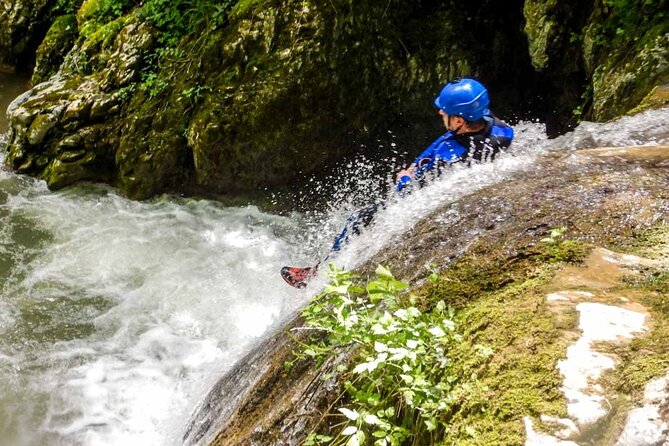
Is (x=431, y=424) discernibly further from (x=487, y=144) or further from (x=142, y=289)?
(x=142, y=289)

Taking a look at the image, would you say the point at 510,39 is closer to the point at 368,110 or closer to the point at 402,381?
the point at 368,110

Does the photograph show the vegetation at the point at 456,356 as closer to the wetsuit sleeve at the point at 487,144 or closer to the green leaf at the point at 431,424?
the green leaf at the point at 431,424

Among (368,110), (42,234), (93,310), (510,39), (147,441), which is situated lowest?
(147,441)

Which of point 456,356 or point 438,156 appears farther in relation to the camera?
point 438,156

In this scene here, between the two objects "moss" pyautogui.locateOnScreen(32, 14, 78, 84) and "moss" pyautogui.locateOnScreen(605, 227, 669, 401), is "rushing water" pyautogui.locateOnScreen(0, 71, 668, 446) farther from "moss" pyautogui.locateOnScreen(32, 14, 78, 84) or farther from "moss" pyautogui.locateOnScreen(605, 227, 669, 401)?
"moss" pyautogui.locateOnScreen(32, 14, 78, 84)

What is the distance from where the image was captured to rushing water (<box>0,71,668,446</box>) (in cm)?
396

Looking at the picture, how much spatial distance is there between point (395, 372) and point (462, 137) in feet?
8.42

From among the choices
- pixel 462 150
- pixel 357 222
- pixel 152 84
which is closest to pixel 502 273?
pixel 462 150

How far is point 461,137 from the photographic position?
13.2 feet

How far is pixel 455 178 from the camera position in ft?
12.5

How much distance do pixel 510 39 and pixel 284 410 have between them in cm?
593

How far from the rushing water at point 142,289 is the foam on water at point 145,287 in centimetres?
1

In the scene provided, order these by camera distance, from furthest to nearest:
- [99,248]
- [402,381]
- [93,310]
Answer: [99,248] → [93,310] → [402,381]

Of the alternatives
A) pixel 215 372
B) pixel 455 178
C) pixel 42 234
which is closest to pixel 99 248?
pixel 42 234
